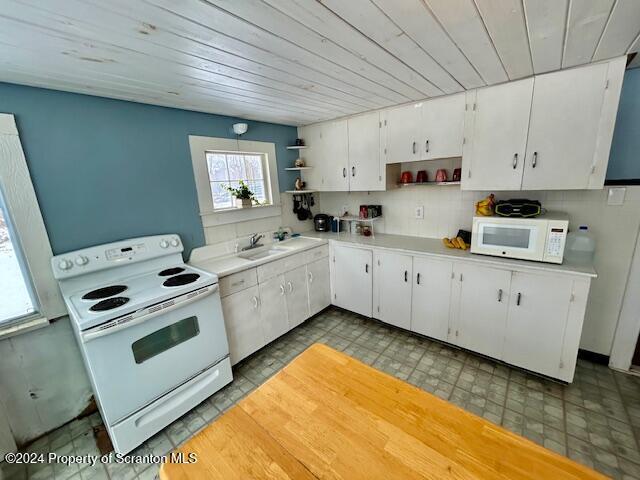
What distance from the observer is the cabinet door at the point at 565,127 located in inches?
66.2

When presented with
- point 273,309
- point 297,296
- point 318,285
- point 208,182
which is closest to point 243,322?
point 273,309

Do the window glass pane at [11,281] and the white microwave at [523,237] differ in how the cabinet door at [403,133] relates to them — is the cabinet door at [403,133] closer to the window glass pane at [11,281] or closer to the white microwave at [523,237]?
the white microwave at [523,237]

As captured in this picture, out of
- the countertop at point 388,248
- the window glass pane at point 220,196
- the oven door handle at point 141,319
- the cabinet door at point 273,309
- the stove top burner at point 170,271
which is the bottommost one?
the cabinet door at point 273,309

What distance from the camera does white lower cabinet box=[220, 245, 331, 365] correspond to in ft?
7.36

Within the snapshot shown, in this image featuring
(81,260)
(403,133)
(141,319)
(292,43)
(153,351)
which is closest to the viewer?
(292,43)

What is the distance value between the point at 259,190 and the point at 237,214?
48cm

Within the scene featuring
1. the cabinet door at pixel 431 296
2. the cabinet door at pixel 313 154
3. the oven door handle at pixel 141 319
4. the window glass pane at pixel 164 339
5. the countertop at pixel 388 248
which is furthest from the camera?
the cabinet door at pixel 313 154

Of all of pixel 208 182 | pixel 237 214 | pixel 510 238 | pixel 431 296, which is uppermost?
pixel 208 182

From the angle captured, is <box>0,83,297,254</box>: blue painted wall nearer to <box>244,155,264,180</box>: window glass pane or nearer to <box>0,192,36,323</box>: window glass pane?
<box>0,192,36,323</box>: window glass pane

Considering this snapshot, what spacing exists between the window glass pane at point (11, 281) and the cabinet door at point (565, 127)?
3.54 meters

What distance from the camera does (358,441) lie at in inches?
30.9

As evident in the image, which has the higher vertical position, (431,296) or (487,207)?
(487,207)

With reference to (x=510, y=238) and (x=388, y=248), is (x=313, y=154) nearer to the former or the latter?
(x=388, y=248)

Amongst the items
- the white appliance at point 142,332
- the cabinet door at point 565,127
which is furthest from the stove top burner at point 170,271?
the cabinet door at point 565,127
